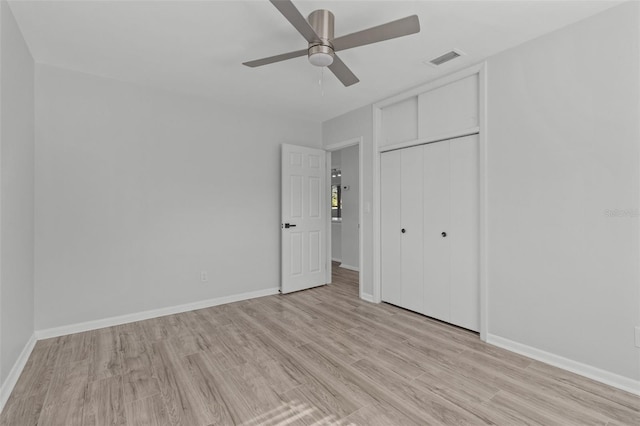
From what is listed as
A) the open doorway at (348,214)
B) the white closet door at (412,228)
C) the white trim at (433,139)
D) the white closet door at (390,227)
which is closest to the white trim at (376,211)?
the white closet door at (390,227)

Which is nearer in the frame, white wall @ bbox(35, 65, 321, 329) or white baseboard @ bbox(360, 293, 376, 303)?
white wall @ bbox(35, 65, 321, 329)

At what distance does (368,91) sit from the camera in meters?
3.52

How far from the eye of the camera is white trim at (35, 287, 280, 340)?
2850 millimetres

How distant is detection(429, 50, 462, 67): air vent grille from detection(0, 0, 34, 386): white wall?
3.24 m

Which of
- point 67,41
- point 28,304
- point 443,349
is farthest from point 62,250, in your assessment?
point 443,349

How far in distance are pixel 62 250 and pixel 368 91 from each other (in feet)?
11.9

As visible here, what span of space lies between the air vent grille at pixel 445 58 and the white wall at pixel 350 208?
3.35 metres

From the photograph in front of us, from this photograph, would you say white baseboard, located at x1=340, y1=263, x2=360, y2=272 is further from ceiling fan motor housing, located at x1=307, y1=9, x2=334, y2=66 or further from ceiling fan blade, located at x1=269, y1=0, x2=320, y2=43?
ceiling fan blade, located at x1=269, y1=0, x2=320, y2=43

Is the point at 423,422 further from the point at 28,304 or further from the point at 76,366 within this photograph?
the point at 28,304

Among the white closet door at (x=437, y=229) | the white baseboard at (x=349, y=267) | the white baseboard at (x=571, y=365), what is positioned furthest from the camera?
the white baseboard at (x=349, y=267)

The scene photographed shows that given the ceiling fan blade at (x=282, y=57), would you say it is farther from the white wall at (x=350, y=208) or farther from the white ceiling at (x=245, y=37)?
the white wall at (x=350, y=208)

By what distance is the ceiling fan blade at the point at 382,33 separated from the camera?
5.53 feet

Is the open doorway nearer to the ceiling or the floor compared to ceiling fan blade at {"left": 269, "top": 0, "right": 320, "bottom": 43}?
nearer to the floor

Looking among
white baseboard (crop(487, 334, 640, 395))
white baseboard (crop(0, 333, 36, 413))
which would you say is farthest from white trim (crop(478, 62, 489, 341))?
white baseboard (crop(0, 333, 36, 413))
